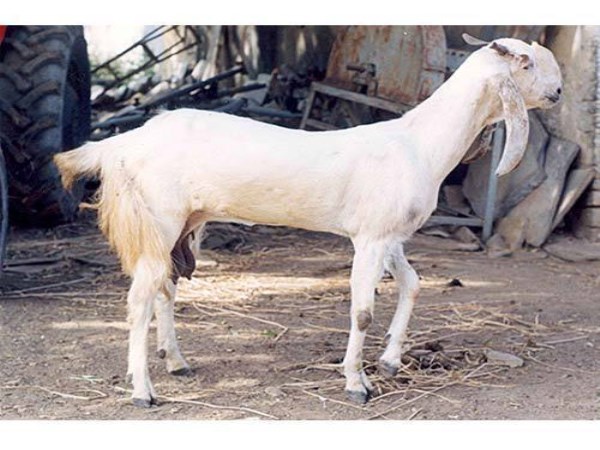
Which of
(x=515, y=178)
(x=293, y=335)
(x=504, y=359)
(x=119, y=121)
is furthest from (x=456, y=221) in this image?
(x=504, y=359)

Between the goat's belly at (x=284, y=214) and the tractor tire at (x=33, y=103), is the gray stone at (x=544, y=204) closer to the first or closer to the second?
the tractor tire at (x=33, y=103)

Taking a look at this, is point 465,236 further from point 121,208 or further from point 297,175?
point 121,208

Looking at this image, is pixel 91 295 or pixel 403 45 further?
pixel 403 45

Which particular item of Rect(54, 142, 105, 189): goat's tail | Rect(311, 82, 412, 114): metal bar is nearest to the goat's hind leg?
Rect(54, 142, 105, 189): goat's tail

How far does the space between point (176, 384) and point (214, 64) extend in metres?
10.1

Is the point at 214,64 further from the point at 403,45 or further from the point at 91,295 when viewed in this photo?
the point at 91,295

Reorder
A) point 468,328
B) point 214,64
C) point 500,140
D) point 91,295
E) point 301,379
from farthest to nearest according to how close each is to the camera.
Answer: point 214,64
point 500,140
point 91,295
point 468,328
point 301,379

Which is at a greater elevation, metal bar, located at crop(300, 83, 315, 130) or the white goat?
the white goat

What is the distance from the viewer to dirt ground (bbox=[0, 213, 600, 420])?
5094 mm

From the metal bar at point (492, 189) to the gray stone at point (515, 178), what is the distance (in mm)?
111

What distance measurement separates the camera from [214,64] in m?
15.0

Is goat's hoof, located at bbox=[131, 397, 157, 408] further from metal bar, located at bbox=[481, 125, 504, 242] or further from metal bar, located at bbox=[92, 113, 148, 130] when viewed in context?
metal bar, located at bbox=[92, 113, 148, 130]

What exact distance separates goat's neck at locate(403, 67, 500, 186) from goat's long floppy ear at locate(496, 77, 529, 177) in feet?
0.35

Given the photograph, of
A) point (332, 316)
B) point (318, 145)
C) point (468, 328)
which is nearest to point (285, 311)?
point (332, 316)
